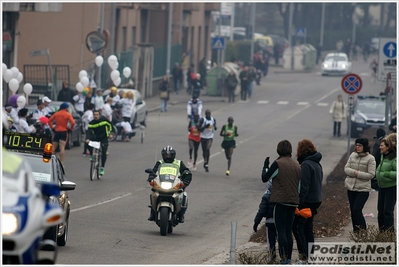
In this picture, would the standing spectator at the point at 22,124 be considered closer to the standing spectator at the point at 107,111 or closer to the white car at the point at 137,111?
the standing spectator at the point at 107,111

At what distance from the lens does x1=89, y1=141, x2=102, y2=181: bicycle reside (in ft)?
71.4

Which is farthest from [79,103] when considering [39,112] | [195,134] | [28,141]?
[28,141]

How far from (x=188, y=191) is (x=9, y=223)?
14236 millimetres

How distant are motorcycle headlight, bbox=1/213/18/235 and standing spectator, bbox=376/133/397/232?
23.8 ft

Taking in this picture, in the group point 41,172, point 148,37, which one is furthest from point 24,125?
point 148,37

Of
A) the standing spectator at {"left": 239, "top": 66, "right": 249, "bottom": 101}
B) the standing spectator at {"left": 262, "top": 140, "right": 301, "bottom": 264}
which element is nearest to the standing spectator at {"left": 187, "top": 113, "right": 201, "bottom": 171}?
the standing spectator at {"left": 262, "top": 140, "right": 301, "bottom": 264}

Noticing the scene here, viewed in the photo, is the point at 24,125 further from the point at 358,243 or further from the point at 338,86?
the point at 338,86

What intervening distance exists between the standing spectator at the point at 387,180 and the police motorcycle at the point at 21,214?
6.99 meters

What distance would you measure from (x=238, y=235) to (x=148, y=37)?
4082 cm

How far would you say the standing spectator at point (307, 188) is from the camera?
11.9m

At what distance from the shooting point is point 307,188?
1191 centimetres

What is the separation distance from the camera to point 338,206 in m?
17.4

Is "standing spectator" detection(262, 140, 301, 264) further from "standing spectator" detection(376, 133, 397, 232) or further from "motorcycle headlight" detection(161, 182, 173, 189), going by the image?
"motorcycle headlight" detection(161, 182, 173, 189)

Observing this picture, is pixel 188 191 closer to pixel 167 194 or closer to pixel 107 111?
pixel 167 194
